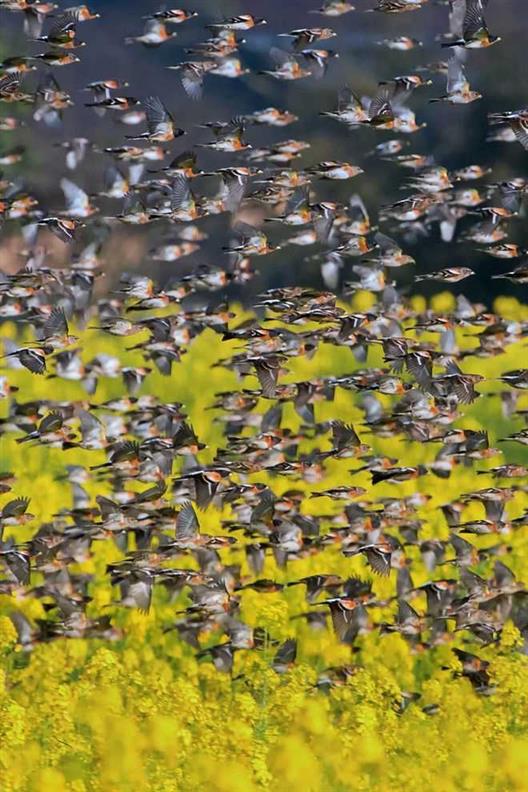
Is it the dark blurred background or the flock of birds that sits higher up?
the flock of birds

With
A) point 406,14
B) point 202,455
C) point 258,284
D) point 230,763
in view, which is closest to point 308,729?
point 230,763

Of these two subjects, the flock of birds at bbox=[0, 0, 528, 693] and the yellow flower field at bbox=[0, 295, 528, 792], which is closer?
the yellow flower field at bbox=[0, 295, 528, 792]

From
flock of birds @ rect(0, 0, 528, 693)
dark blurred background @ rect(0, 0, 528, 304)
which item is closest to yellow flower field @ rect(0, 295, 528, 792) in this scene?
flock of birds @ rect(0, 0, 528, 693)

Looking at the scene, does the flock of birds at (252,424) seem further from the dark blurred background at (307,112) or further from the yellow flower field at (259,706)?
the dark blurred background at (307,112)

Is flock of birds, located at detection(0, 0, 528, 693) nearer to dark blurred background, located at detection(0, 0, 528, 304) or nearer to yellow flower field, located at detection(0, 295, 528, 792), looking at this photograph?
yellow flower field, located at detection(0, 295, 528, 792)

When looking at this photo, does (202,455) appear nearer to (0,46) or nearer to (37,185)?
(37,185)

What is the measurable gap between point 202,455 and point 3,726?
5.21 metres

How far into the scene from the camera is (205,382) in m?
9.77

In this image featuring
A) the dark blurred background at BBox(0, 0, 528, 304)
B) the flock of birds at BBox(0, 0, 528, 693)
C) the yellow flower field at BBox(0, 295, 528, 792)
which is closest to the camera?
the yellow flower field at BBox(0, 295, 528, 792)

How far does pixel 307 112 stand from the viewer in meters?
12.4

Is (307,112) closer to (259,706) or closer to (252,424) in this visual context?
(252,424)

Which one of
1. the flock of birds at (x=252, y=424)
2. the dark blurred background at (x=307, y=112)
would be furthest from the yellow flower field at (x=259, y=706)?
the dark blurred background at (x=307, y=112)

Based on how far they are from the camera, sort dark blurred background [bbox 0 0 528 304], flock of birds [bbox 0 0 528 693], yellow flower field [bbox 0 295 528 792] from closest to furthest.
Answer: yellow flower field [bbox 0 295 528 792], flock of birds [bbox 0 0 528 693], dark blurred background [bbox 0 0 528 304]

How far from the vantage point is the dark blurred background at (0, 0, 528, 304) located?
11992 mm
